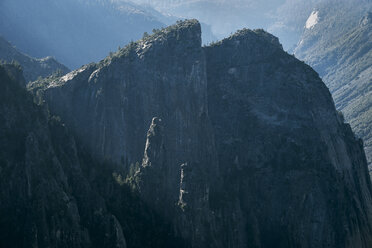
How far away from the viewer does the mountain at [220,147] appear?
151 meters

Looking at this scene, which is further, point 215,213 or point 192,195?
point 215,213

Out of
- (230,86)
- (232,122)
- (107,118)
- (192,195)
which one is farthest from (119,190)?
(230,86)

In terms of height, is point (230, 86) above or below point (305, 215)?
above

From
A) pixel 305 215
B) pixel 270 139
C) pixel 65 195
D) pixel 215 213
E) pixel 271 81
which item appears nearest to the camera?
pixel 65 195

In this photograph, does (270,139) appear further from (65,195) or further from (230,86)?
(65,195)

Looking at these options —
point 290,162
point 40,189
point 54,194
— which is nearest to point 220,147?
point 290,162

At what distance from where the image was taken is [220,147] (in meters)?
184

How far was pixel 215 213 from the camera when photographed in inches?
6014

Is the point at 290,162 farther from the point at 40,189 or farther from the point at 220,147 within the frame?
the point at 40,189

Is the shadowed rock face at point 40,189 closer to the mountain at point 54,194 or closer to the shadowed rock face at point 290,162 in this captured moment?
the mountain at point 54,194

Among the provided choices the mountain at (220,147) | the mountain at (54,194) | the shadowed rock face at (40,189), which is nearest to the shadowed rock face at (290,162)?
the mountain at (220,147)

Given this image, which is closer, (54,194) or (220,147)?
(54,194)

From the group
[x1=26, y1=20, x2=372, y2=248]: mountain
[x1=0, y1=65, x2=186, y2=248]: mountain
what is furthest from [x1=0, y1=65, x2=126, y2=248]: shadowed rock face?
[x1=26, y1=20, x2=372, y2=248]: mountain

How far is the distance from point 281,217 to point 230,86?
59597 mm
